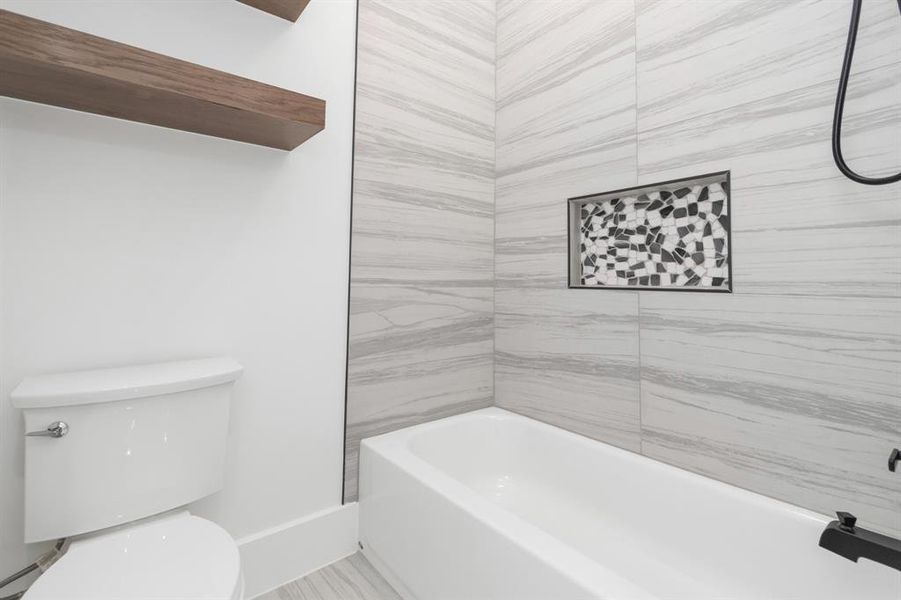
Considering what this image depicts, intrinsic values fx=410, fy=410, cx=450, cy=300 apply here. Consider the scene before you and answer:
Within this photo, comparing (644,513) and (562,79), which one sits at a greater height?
(562,79)

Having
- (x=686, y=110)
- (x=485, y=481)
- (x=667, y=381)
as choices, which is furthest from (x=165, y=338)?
(x=686, y=110)

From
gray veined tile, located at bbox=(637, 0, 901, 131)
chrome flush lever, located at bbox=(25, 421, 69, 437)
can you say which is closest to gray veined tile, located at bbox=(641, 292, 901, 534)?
gray veined tile, located at bbox=(637, 0, 901, 131)

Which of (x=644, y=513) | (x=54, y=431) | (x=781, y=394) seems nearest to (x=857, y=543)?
(x=781, y=394)

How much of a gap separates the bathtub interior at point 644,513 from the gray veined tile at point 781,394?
95mm

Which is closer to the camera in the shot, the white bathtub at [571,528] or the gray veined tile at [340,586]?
the white bathtub at [571,528]

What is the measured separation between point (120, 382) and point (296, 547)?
91 centimetres

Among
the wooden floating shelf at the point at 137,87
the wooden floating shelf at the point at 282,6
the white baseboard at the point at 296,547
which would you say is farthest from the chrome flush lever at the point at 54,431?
the wooden floating shelf at the point at 282,6

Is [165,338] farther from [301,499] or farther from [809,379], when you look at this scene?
[809,379]

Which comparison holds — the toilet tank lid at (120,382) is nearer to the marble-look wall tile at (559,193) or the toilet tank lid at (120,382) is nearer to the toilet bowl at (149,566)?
the toilet bowl at (149,566)

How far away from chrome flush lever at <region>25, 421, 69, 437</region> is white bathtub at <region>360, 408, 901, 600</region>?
924 millimetres

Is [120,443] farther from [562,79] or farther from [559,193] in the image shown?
[562,79]

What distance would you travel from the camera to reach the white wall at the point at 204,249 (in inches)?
43.2

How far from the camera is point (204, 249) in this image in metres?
1.35

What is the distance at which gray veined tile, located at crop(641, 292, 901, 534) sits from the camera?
109 cm
